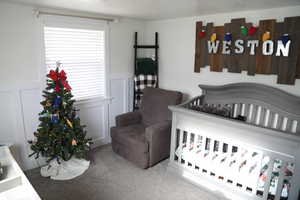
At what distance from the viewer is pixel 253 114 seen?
269 cm

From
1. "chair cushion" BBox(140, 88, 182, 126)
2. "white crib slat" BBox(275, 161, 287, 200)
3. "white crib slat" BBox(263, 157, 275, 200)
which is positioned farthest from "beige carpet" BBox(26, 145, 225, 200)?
"chair cushion" BBox(140, 88, 182, 126)

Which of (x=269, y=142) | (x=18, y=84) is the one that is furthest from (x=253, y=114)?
(x=18, y=84)

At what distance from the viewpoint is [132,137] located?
2.97 metres

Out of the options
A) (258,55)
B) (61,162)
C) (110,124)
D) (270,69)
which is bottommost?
(61,162)

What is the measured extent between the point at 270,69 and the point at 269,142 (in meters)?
0.99

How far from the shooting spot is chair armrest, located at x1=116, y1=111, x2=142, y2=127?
330 centimetres

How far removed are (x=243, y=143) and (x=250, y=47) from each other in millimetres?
1226

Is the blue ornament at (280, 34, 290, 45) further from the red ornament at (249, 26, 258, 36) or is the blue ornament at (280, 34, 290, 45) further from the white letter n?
the white letter n

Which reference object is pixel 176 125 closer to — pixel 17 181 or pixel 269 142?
pixel 269 142

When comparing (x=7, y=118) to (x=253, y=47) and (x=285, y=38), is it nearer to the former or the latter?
(x=253, y=47)

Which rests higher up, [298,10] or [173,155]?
[298,10]

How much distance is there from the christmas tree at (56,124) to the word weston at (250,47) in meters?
2.02

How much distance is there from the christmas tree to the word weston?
202 centimetres

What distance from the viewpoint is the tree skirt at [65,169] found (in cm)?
274
